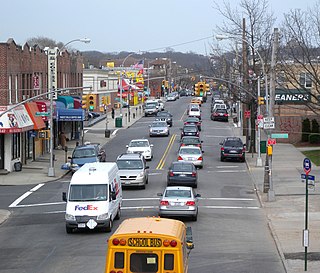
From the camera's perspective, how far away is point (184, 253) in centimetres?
1514

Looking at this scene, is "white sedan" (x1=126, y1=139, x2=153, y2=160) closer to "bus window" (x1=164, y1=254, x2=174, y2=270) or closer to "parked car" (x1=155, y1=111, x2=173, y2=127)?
"parked car" (x1=155, y1=111, x2=173, y2=127)

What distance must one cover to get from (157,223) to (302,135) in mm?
47622

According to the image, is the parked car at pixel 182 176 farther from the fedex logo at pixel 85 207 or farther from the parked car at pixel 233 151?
the parked car at pixel 233 151

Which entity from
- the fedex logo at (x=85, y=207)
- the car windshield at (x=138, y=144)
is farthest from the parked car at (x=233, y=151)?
the fedex logo at (x=85, y=207)

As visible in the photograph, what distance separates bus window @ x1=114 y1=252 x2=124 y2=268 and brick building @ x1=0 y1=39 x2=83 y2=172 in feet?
82.9

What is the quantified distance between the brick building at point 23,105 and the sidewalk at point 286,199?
4.26ft

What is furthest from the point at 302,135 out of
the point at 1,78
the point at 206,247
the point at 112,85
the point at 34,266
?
the point at 112,85

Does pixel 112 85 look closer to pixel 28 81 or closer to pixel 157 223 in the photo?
pixel 28 81

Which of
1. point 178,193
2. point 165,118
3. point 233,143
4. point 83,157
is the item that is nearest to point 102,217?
point 178,193

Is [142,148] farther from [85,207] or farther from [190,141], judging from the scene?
[85,207]

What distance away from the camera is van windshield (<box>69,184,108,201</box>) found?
25.7 metres

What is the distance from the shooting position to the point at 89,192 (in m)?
25.9

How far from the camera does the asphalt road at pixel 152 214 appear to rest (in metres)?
20.8

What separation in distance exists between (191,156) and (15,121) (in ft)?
36.5
